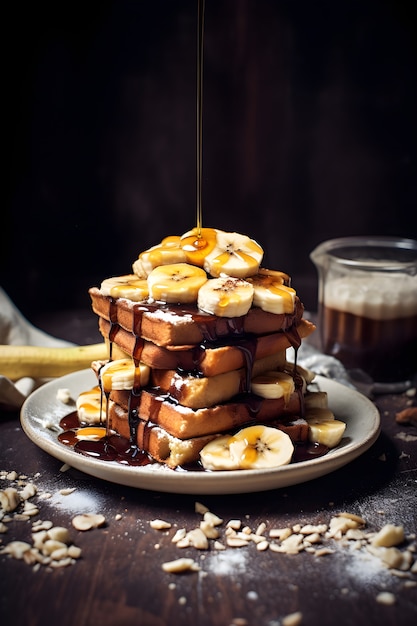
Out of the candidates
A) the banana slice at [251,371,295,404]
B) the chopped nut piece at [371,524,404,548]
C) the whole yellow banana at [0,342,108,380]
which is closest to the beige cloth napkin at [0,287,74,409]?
the whole yellow banana at [0,342,108,380]

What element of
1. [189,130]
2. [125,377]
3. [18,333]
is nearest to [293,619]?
[125,377]

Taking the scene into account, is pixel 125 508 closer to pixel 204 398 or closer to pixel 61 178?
pixel 204 398

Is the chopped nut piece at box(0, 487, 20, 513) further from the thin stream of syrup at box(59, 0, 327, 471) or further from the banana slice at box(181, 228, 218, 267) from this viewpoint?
the banana slice at box(181, 228, 218, 267)

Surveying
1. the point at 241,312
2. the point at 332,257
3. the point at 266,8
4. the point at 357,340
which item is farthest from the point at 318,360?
the point at 266,8

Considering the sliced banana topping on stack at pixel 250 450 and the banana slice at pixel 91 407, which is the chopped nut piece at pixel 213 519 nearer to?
the sliced banana topping on stack at pixel 250 450

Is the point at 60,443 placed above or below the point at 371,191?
below

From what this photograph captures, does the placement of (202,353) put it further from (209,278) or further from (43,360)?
(43,360)
